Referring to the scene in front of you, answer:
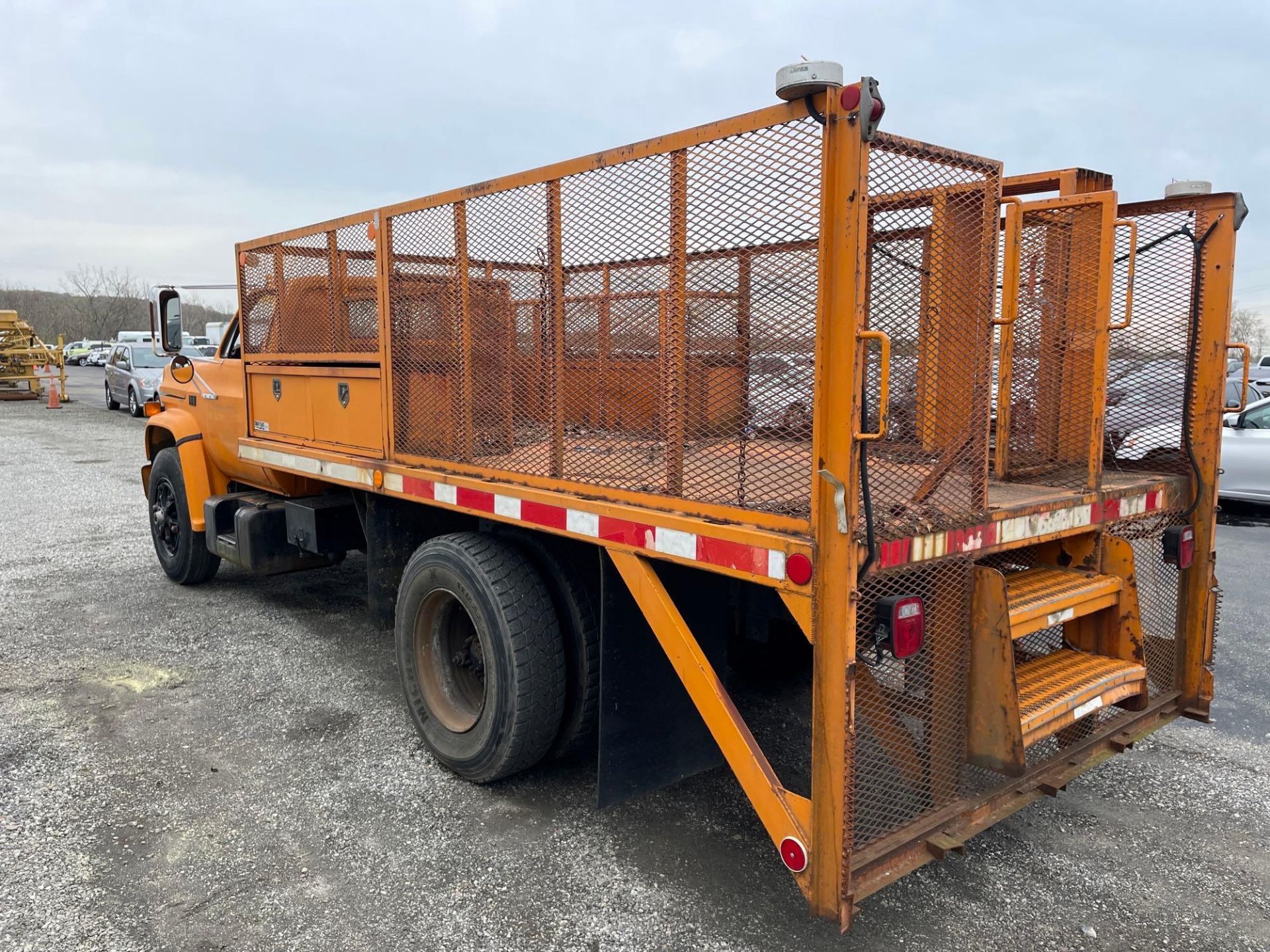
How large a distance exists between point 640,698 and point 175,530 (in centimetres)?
503

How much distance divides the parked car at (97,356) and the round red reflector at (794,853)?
57.4 metres

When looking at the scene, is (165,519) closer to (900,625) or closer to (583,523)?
(583,523)

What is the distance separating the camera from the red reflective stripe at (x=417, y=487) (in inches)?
157

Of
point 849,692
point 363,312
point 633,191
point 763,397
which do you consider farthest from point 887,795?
point 363,312

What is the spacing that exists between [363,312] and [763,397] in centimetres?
256

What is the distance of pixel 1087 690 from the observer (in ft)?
10.2

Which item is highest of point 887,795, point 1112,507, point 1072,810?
point 1112,507

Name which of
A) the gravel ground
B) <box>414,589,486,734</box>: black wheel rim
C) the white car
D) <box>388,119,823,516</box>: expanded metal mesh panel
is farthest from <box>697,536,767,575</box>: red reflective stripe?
the white car

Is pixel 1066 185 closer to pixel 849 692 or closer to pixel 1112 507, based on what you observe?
pixel 1112 507

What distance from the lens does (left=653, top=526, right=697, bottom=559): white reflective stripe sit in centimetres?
273

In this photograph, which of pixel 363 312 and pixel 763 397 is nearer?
pixel 763 397

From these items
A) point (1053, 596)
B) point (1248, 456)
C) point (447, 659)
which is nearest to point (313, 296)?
point (447, 659)

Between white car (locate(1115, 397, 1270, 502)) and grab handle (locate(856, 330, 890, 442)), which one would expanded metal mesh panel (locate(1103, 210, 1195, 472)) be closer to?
grab handle (locate(856, 330, 890, 442))

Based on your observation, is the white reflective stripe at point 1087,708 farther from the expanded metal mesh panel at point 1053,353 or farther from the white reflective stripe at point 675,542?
the white reflective stripe at point 675,542
